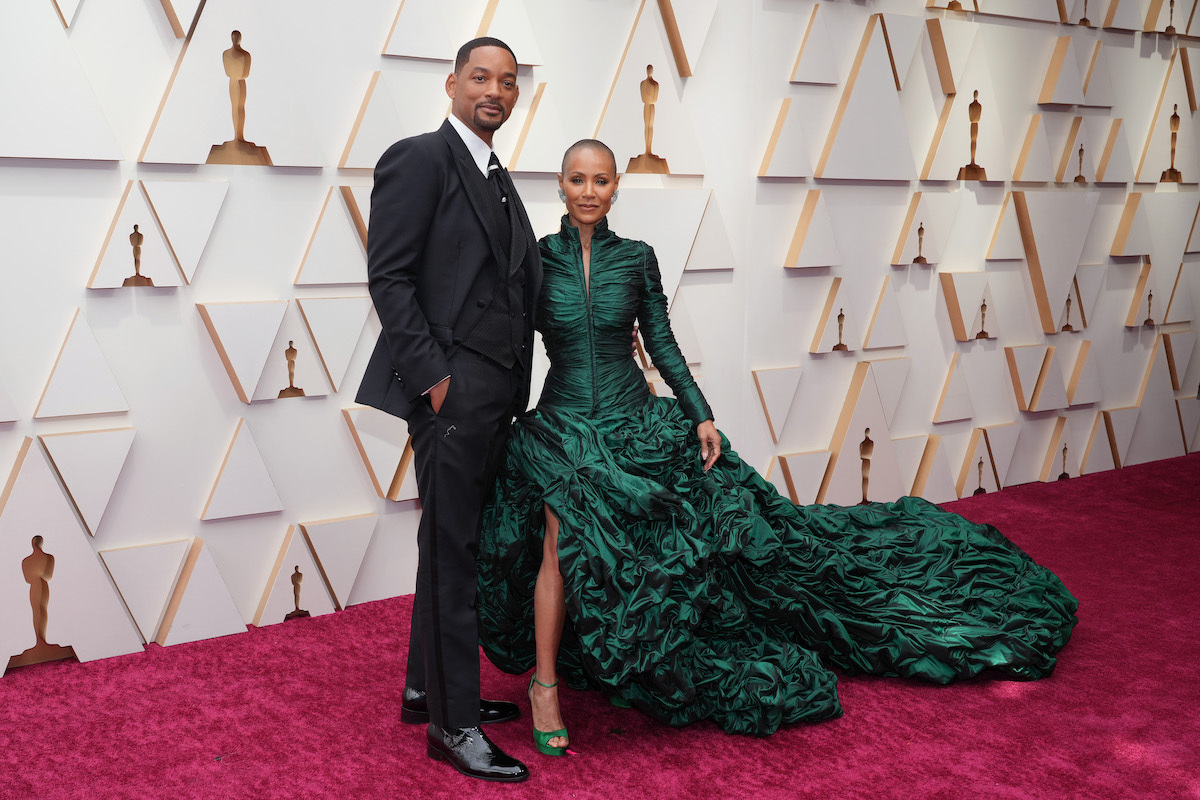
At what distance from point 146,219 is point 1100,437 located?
4280 millimetres

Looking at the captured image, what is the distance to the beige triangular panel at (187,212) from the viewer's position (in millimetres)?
2924

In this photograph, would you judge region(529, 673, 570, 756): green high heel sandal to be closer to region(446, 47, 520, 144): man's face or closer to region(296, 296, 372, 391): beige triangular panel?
region(446, 47, 520, 144): man's face

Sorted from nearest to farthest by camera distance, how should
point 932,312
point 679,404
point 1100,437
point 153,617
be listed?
point 679,404 < point 153,617 < point 932,312 < point 1100,437

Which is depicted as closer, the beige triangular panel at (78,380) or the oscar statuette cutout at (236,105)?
the beige triangular panel at (78,380)

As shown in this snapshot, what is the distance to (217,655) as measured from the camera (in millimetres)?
2949

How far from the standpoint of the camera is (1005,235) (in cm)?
457

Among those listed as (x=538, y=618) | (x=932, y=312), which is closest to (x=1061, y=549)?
(x=932, y=312)

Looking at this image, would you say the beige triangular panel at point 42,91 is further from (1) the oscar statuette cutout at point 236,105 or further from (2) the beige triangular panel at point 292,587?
(2) the beige triangular panel at point 292,587

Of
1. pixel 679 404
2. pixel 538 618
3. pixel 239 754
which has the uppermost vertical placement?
pixel 679 404

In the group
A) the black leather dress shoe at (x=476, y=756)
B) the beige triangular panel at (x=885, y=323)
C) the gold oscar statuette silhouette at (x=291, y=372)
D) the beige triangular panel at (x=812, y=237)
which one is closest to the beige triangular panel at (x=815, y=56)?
the beige triangular panel at (x=812, y=237)

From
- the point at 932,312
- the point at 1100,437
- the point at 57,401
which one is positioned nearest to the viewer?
the point at 57,401

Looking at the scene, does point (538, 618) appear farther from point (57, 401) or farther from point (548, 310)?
point (57, 401)

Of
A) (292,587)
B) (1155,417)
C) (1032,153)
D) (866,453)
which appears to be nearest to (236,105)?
(292,587)

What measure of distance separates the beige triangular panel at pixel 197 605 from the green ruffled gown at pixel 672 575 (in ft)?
→ 3.28
